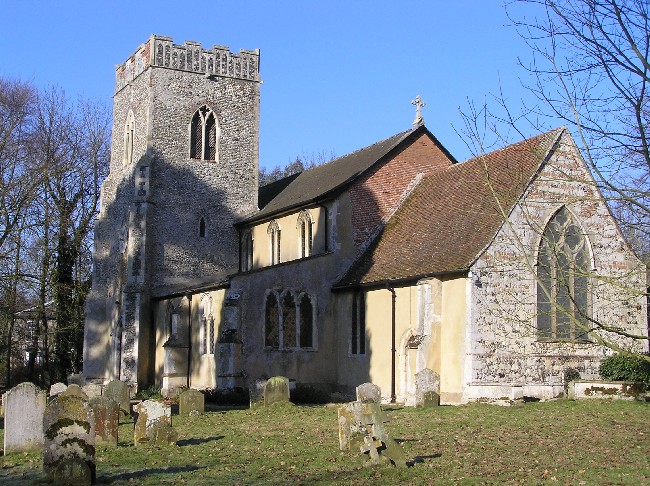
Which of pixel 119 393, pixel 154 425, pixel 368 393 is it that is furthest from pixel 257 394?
pixel 154 425

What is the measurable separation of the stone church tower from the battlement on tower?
1.7 inches

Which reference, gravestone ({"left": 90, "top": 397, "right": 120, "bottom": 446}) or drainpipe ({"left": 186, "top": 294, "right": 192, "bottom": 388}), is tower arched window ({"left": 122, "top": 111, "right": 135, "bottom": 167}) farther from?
gravestone ({"left": 90, "top": 397, "right": 120, "bottom": 446})

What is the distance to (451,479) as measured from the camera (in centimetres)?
1232

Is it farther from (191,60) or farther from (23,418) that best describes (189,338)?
(23,418)

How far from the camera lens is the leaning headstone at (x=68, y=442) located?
40.4 feet

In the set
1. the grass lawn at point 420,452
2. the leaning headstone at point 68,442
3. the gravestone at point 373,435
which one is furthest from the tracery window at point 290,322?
the leaning headstone at point 68,442

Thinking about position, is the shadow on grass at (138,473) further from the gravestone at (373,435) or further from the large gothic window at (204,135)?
the large gothic window at (204,135)

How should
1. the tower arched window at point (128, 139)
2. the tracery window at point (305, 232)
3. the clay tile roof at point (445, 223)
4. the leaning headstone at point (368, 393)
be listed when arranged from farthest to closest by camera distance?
the tower arched window at point (128, 139), the tracery window at point (305, 232), the clay tile roof at point (445, 223), the leaning headstone at point (368, 393)

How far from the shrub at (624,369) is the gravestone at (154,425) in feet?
42.3

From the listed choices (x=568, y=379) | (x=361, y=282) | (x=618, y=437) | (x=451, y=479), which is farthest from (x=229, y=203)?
(x=451, y=479)

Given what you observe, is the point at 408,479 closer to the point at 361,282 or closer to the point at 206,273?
the point at 361,282

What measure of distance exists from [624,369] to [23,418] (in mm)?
15852

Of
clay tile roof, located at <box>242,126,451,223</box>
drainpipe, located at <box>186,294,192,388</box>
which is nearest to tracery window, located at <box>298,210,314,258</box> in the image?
clay tile roof, located at <box>242,126,451,223</box>

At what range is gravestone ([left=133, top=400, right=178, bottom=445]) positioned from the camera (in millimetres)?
16562
